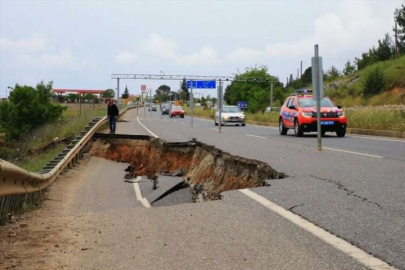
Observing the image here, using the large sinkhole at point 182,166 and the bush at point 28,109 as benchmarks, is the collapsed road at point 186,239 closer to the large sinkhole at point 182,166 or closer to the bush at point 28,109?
the large sinkhole at point 182,166

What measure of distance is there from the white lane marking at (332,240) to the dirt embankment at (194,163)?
3196 mm

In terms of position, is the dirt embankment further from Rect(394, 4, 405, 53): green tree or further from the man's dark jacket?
Rect(394, 4, 405, 53): green tree

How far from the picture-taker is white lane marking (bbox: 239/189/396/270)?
451 centimetres

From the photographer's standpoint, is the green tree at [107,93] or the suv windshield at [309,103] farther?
the green tree at [107,93]

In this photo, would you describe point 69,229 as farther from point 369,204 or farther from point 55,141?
point 55,141

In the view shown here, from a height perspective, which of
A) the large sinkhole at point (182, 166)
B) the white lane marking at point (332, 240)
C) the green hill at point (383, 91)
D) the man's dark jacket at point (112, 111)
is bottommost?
the large sinkhole at point (182, 166)

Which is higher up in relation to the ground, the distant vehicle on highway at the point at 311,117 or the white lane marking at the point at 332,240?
the distant vehicle on highway at the point at 311,117

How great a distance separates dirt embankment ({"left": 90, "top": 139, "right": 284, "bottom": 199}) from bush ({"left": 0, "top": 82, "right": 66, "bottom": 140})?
2363 centimetres

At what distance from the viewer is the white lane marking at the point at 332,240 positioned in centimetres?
451

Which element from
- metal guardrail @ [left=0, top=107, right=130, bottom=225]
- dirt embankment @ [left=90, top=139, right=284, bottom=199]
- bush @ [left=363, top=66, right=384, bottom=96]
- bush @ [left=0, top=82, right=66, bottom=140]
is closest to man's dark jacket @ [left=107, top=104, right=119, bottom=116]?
dirt embankment @ [left=90, top=139, right=284, bottom=199]

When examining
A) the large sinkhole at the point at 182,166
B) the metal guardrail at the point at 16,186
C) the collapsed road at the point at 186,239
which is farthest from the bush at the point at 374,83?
the metal guardrail at the point at 16,186

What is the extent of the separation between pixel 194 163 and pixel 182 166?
3.88 feet

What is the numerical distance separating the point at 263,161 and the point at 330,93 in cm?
5996

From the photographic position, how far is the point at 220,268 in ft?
15.3
